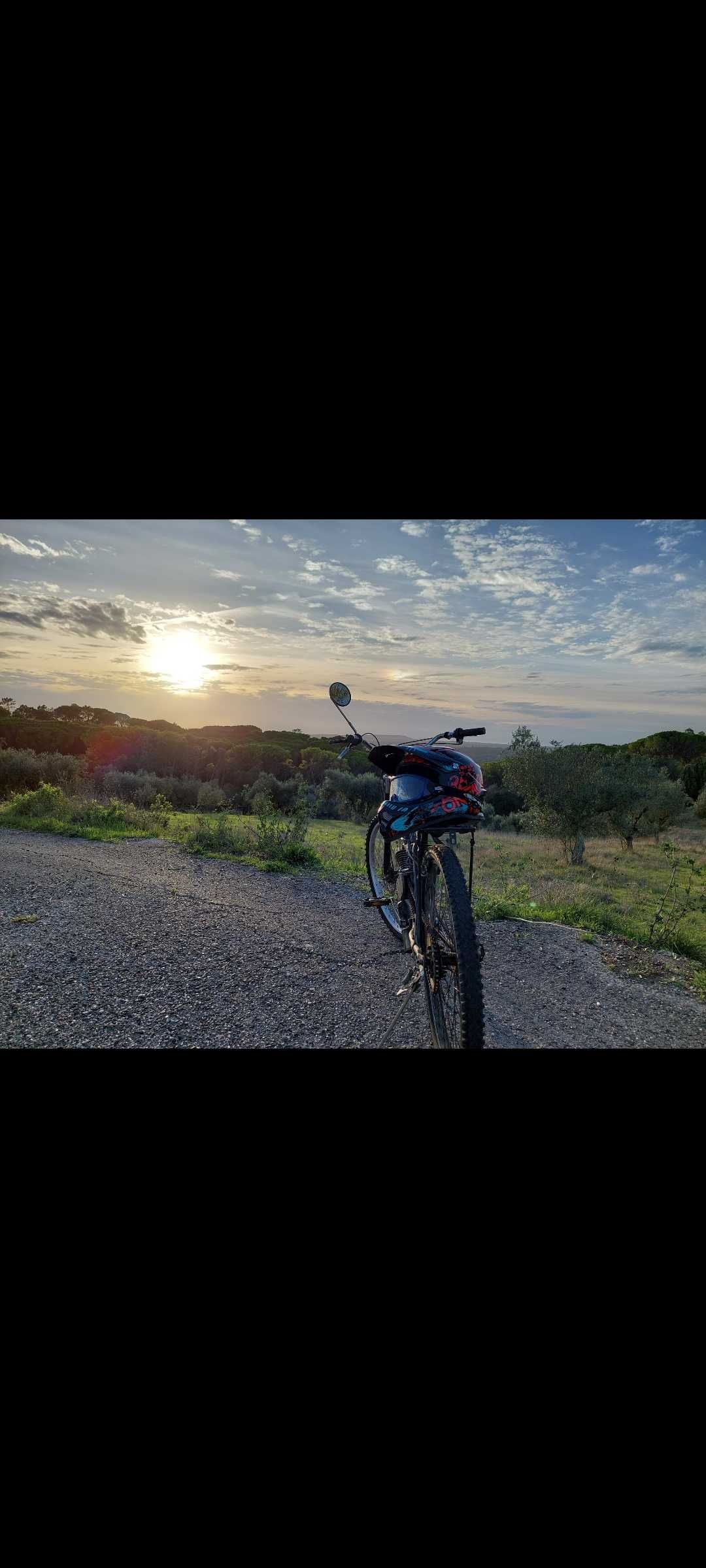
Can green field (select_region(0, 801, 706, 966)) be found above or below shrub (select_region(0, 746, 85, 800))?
below

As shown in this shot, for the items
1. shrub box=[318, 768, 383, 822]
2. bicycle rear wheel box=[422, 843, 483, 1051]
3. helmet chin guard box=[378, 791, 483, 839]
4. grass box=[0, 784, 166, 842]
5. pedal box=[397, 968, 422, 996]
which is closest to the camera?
bicycle rear wheel box=[422, 843, 483, 1051]

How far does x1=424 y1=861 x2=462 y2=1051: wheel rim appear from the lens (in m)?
2.00

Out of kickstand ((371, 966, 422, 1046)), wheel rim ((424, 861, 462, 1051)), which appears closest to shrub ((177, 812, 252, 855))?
kickstand ((371, 966, 422, 1046))

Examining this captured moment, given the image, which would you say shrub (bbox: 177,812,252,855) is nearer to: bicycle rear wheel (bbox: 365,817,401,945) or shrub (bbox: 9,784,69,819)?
shrub (bbox: 9,784,69,819)

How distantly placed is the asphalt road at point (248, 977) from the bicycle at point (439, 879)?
0.25 m

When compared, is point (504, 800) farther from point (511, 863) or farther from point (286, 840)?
point (286, 840)

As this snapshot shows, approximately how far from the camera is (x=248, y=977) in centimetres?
300

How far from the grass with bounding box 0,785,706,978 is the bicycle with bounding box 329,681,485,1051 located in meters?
1.26
